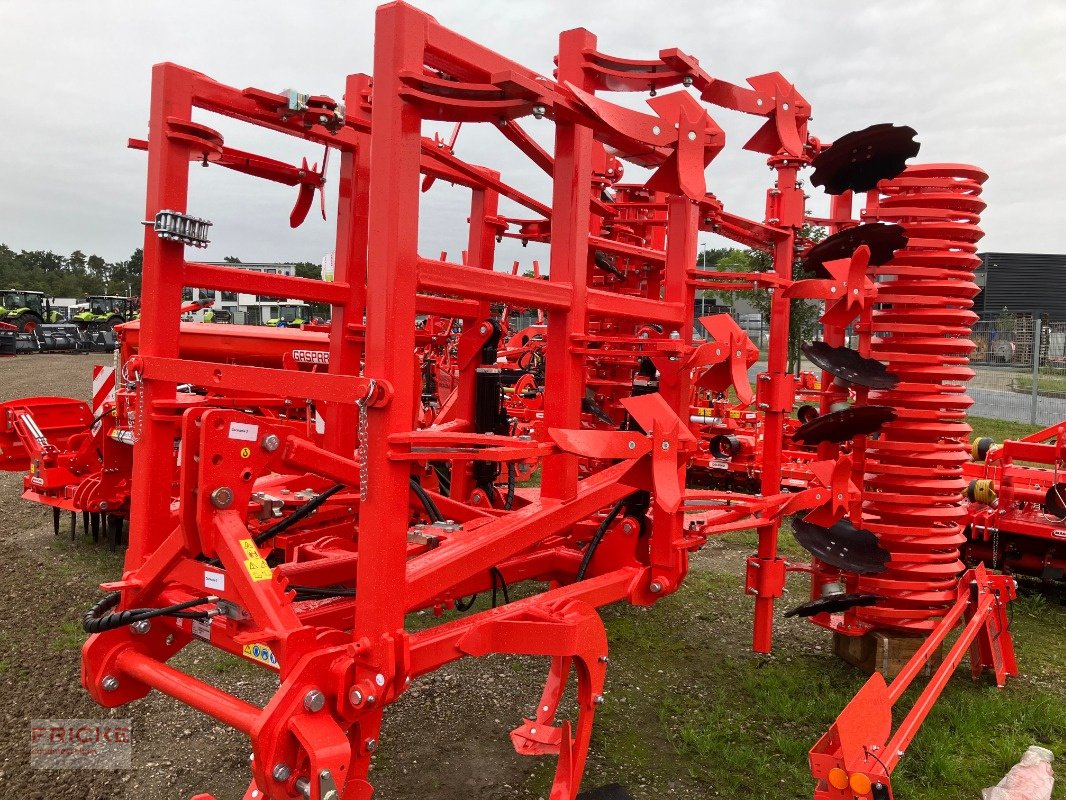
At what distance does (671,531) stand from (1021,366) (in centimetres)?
1732

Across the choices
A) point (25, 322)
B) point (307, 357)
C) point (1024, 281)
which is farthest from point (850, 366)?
point (1024, 281)

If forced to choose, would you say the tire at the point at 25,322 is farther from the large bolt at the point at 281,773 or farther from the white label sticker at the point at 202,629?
the large bolt at the point at 281,773

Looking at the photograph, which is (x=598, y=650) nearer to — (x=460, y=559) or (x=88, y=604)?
(x=460, y=559)

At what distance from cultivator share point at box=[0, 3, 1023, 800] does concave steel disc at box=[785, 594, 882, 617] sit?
0.07 feet

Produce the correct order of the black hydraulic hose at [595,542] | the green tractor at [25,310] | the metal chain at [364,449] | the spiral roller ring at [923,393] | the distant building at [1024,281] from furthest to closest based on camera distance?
the distant building at [1024,281] < the green tractor at [25,310] < the spiral roller ring at [923,393] < the black hydraulic hose at [595,542] < the metal chain at [364,449]

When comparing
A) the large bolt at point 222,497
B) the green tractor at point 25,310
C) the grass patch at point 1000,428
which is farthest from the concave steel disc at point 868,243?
the green tractor at point 25,310

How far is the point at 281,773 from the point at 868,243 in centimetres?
373

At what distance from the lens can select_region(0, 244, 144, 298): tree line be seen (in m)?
60.0

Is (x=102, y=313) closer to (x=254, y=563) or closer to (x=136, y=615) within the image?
(x=136, y=615)

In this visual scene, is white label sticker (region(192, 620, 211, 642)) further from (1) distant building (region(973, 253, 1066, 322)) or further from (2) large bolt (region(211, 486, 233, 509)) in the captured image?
(1) distant building (region(973, 253, 1066, 322))

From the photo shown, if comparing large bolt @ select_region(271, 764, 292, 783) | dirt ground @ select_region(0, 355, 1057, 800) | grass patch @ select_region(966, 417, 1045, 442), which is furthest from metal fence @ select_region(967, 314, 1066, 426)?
large bolt @ select_region(271, 764, 292, 783)

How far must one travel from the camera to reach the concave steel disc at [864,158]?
3928 millimetres

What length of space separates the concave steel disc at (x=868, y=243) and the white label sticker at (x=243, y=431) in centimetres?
317

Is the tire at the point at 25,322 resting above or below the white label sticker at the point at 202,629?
above
